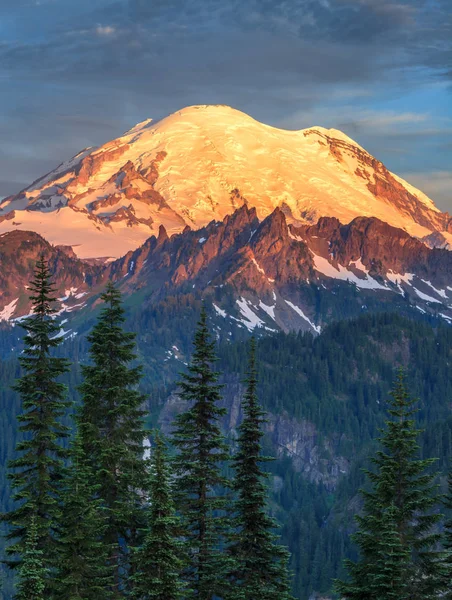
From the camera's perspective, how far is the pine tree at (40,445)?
6675cm

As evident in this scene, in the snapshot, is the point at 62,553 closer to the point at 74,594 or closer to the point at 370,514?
the point at 74,594

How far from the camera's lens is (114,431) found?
72938 mm

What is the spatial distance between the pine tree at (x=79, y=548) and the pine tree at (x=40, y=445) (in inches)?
44.7

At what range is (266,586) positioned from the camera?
6650cm

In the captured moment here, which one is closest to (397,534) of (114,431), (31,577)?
(114,431)

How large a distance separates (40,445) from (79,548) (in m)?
7.33

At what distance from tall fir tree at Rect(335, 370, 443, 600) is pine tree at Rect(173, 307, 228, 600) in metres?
6.98

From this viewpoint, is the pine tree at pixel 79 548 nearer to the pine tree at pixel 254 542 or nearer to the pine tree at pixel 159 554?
the pine tree at pixel 159 554

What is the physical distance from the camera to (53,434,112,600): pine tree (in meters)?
64.0

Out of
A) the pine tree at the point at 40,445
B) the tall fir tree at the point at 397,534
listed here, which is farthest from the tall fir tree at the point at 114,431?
the tall fir tree at the point at 397,534

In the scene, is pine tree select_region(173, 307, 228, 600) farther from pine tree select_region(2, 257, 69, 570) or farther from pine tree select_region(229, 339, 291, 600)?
pine tree select_region(2, 257, 69, 570)

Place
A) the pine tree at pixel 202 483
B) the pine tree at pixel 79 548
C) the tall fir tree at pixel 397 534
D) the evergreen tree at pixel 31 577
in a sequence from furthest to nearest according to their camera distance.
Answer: the pine tree at pixel 202 483 < the pine tree at pixel 79 548 < the tall fir tree at pixel 397 534 < the evergreen tree at pixel 31 577

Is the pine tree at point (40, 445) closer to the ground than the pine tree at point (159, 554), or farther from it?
farther from it

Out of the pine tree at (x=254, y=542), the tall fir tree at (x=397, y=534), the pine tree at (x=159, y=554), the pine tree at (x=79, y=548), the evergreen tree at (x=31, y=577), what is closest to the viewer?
the evergreen tree at (x=31, y=577)
